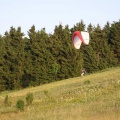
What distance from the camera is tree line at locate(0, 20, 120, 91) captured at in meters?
53.5

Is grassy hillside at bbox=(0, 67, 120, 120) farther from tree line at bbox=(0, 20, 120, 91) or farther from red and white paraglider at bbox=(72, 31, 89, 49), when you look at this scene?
tree line at bbox=(0, 20, 120, 91)

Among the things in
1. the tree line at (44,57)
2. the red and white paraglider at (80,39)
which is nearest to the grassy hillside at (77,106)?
the red and white paraglider at (80,39)

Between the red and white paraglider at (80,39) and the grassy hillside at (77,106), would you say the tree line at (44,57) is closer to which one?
the red and white paraglider at (80,39)

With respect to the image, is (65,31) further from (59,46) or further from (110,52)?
(110,52)

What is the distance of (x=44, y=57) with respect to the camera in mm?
53719

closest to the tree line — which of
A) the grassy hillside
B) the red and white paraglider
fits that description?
the red and white paraglider

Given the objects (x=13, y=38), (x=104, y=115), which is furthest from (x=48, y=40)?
(x=104, y=115)

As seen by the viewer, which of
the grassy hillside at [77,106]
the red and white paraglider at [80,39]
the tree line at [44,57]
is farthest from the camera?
the tree line at [44,57]

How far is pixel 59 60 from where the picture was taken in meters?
54.8

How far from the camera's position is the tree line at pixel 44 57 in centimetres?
5347

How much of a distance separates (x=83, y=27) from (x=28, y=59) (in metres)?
16.3

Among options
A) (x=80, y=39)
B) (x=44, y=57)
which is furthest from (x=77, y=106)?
(x=44, y=57)

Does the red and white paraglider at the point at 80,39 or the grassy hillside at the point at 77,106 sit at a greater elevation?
the red and white paraglider at the point at 80,39

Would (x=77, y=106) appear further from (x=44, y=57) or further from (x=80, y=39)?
(x=44, y=57)
